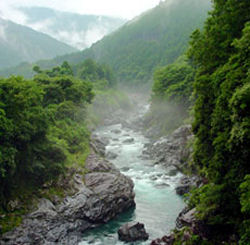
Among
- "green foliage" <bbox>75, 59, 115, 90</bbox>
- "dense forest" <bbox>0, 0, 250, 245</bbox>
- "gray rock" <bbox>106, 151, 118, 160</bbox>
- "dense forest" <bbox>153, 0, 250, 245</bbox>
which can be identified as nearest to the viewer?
"dense forest" <bbox>153, 0, 250, 245</bbox>

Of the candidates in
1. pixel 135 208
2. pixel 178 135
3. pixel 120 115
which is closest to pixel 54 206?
pixel 135 208

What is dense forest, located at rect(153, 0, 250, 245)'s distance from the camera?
1820 cm

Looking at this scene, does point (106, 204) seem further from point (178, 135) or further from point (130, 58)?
point (130, 58)

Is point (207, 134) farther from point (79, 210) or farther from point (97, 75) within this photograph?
point (97, 75)

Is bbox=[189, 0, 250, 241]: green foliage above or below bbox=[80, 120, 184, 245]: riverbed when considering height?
above

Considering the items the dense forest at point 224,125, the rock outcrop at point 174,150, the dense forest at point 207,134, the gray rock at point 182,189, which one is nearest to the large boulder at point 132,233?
the dense forest at point 207,134

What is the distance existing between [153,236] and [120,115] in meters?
70.8

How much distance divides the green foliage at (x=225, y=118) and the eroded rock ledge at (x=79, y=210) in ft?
32.6

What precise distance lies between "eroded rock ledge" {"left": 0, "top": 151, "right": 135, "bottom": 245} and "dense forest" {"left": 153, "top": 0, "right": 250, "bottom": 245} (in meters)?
9.75

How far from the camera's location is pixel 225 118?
68.5 feet

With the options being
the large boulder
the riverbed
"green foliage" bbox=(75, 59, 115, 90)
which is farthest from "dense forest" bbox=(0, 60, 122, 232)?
"green foliage" bbox=(75, 59, 115, 90)

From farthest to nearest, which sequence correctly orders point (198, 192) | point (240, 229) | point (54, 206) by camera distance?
point (54, 206) → point (198, 192) → point (240, 229)

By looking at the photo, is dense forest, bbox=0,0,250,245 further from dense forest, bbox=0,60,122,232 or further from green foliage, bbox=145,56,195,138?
green foliage, bbox=145,56,195,138

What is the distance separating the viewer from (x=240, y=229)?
18.4m
